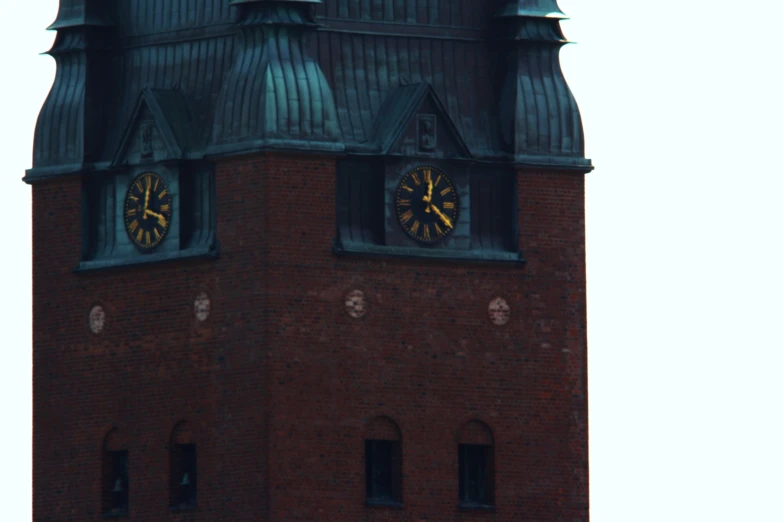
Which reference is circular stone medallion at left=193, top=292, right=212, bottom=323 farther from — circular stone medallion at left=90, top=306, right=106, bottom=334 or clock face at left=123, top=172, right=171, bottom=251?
circular stone medallion at left=90, top=306, right=106, bottom=334

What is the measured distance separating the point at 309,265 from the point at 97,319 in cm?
611

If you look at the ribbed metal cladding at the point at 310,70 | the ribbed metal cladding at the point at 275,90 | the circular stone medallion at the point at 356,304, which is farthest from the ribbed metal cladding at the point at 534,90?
the circular stone medallion at the point at 356,304

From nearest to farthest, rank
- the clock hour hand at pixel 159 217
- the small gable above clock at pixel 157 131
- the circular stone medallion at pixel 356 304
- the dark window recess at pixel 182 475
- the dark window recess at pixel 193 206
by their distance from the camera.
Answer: the circular stone medallion at pixel 356 304 < the dark window recess at pixel 182 475 < the dark window recess at pixel 193 206 < the small gable above clock at pixel 157 131 < the clock hour hand at pixel 159 217

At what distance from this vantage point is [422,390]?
388 feet

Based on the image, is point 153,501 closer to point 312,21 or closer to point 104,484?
point 104,484

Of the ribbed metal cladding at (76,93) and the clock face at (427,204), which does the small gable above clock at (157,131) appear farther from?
the clock face at (427,204)

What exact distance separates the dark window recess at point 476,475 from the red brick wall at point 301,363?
0.86ft

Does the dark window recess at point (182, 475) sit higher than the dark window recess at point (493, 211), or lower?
lower

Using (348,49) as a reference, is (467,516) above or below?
below

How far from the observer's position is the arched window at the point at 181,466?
118 meters

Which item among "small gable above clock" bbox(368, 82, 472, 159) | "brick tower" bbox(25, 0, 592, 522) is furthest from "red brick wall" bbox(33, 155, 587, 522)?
"small gable above clock" bbox(368, 82, 472, 159)

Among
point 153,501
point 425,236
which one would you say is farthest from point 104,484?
point 425,236

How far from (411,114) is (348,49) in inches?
82.5

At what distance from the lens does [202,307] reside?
11800 cm
